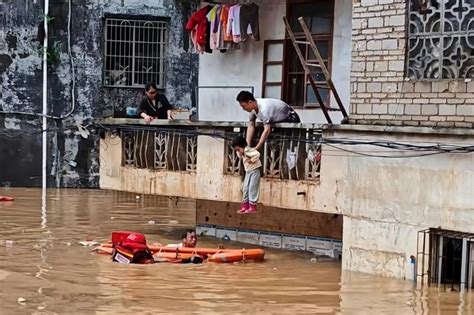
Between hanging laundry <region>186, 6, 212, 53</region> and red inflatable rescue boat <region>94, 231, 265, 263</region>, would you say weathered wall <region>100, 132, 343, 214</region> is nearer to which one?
red inflatable rescue boat <region>94, 231, 265, 263</region>

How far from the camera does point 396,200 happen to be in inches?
471

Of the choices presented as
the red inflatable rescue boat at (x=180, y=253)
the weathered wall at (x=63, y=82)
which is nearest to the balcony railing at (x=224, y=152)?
the red inflatable rescue boat at (x=180, y=253)

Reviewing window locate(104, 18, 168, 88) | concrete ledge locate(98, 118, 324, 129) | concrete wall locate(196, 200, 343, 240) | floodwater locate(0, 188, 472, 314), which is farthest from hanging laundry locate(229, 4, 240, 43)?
window locate(104, 18, 168, 88)

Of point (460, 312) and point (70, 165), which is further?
point (70, 165)

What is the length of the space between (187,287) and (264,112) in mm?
3024

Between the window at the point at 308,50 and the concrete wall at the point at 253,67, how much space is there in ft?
0.55

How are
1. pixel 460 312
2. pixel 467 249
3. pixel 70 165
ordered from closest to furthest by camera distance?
pixel 460 312
pixel 467 249
pixel 70 165

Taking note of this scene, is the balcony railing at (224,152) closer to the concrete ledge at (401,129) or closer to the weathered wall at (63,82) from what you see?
the concrete ledge at (401,129)

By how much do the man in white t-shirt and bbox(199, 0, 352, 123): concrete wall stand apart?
121cm

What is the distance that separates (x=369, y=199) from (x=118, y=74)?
1550cm

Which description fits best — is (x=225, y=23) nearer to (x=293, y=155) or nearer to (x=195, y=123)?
(x=195, y=123)

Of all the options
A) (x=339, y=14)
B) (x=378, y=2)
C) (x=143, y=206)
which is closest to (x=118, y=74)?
(x=143, y=206)

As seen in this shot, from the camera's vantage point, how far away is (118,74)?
26.7 meters

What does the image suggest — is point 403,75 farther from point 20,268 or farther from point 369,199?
point 20,268
